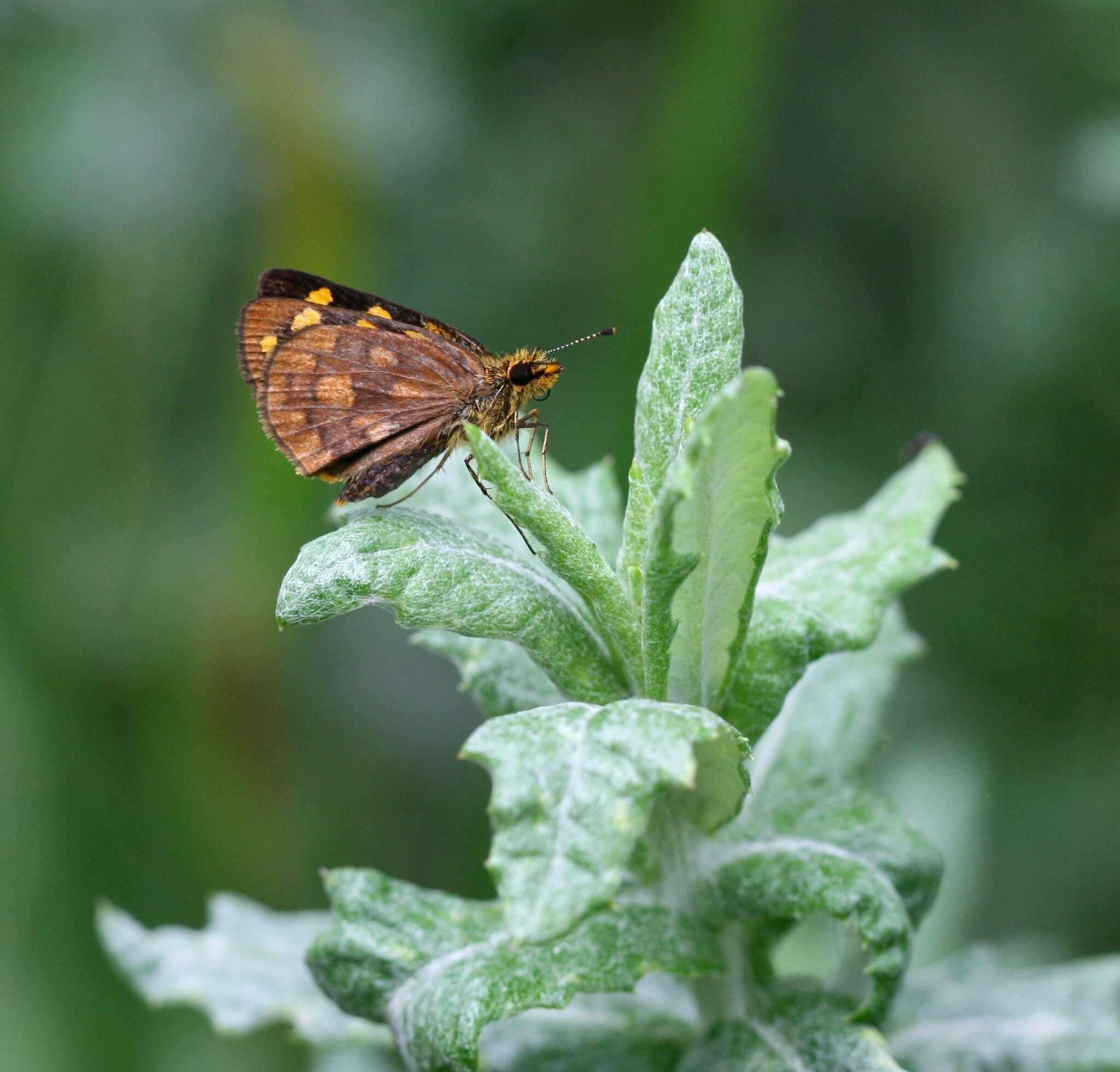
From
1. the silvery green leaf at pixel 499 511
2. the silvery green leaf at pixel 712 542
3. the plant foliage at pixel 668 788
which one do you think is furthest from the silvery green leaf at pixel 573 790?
the silvery green leaf at pixel 499 511

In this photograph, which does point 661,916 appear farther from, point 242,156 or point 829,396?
Answer: point 242,156

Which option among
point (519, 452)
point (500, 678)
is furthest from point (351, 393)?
point (500, 678)

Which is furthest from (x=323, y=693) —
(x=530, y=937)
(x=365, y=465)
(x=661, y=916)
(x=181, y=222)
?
(x=530, y=937)

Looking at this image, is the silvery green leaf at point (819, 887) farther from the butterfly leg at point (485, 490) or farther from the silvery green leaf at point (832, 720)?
the butterfly leg at point (485, 490)

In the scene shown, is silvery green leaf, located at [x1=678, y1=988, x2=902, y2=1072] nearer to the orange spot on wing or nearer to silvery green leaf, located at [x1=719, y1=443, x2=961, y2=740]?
silvery green leaf, located at [x1=719, y1=443, x2=961, y2=740]

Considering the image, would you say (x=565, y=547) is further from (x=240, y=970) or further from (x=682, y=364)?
(x=240, y=970)

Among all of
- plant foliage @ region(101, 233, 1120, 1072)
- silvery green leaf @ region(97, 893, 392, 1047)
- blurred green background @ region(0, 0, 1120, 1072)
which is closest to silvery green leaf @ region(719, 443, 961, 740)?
plant foliage @ region(101, 233, 1120, 1072)
